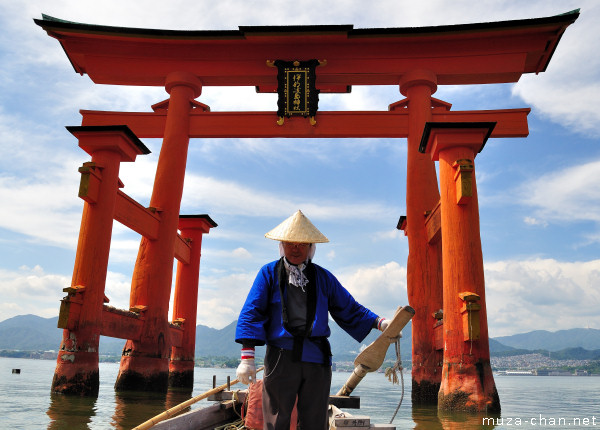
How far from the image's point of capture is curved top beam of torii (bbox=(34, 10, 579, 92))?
41.3ft

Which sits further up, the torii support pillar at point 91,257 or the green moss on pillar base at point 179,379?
the torii support pillar at point 91,257

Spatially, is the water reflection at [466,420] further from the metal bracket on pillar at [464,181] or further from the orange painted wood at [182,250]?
the orange painted wood at [182,250]

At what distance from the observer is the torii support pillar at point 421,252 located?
35.6 ft

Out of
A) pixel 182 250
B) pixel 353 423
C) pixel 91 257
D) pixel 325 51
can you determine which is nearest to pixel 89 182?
pixel 91 257

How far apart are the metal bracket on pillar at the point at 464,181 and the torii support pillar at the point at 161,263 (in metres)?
7.39

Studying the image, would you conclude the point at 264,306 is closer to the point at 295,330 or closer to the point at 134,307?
the point at 295,330

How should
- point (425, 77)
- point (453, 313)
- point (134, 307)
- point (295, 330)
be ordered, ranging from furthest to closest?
point (425, 77), point (134, 307), point (453, 313), point (295, 330)

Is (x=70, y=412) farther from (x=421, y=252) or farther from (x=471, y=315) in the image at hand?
(x=421, y=252)

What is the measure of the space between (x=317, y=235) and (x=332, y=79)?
1077cm

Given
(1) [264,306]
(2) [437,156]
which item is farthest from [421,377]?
(1) [264,306]

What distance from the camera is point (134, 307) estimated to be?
39.4ft

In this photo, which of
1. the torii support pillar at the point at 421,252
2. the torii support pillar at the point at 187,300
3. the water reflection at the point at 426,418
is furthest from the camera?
the torii support pillar at the point at 187,300

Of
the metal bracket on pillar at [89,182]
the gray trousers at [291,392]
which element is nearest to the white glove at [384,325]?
the gray trousers at [291,392]

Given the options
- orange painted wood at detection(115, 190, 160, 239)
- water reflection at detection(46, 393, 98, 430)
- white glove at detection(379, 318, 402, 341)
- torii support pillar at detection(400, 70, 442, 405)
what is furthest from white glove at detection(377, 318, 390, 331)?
orange painted wood at detection(115, 190, 160, 239)
